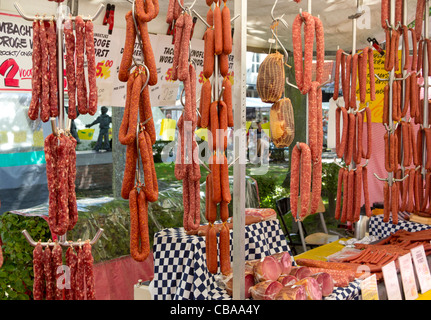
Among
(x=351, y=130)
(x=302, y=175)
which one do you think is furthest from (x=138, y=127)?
(x=351, y=130)

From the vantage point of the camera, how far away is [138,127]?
2336 mm

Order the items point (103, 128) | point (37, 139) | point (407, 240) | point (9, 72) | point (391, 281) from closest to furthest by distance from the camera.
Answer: point (391, 281) → point (9, 72) → point (407, 240) → point (37, 139) → point (103, 128)

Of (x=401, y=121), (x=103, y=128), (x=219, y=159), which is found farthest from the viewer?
(x=103, y=128)

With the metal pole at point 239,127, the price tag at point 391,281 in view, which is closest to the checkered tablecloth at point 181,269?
the metal pole at point 239,127

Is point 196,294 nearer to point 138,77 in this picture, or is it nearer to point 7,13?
point 138,77

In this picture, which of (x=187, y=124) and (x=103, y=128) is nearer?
(x=187, y=124)

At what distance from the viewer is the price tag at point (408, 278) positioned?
12.2ft

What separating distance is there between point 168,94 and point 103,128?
1.42m

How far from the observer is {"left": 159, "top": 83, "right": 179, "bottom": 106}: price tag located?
6.11 metres

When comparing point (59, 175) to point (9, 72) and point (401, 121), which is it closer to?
point (9, 72)

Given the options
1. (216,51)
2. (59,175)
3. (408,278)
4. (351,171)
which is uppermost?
(216,51)

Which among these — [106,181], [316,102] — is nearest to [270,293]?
[316,102]

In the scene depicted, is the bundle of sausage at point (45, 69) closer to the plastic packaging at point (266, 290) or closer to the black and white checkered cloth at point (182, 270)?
the plastic packaging at point (266, 290)

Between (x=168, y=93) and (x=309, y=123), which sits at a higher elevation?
(x=168, y=93)
